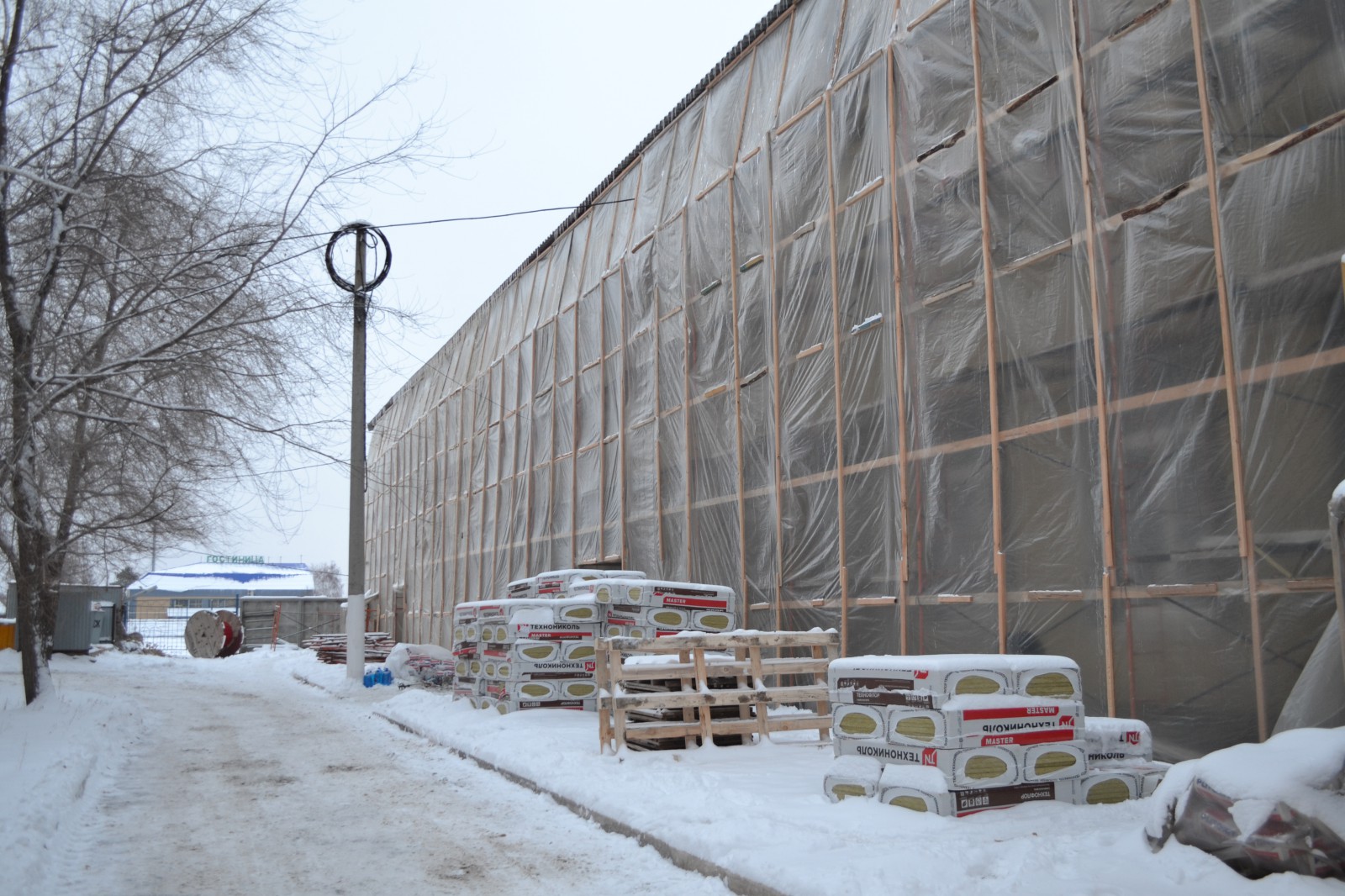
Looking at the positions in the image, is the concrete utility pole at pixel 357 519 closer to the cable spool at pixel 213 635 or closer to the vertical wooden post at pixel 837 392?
the vertical wooden post at pixel 837 392

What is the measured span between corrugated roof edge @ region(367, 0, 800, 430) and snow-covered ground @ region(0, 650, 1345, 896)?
6400mm

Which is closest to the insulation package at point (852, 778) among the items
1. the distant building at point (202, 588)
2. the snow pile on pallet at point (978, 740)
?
the snow pile on pallet at point (978, 740)

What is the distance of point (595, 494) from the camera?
20609 millimetres

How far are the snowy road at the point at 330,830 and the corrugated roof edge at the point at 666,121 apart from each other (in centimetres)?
579

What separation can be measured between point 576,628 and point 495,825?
19.0 feet

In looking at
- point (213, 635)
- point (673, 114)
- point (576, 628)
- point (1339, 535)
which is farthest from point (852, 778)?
point (213, 635)

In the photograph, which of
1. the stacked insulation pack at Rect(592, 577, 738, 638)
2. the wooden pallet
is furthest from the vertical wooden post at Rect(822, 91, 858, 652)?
the stacked insulation pack at Rect(592, 577, 738, 638)

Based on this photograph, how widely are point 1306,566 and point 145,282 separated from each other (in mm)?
10872

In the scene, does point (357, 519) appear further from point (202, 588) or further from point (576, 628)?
point (202, 588)

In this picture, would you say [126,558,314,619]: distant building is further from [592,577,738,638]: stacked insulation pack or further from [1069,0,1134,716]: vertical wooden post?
[1069,0,1134,716]: vertical wooden post

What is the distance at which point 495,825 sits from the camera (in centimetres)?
756

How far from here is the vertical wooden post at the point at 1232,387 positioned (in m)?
7.89

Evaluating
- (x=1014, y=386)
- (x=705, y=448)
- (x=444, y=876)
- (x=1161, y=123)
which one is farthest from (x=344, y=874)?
(x=705, y=448)

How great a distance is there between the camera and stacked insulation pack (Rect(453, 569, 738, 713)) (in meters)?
12.8
